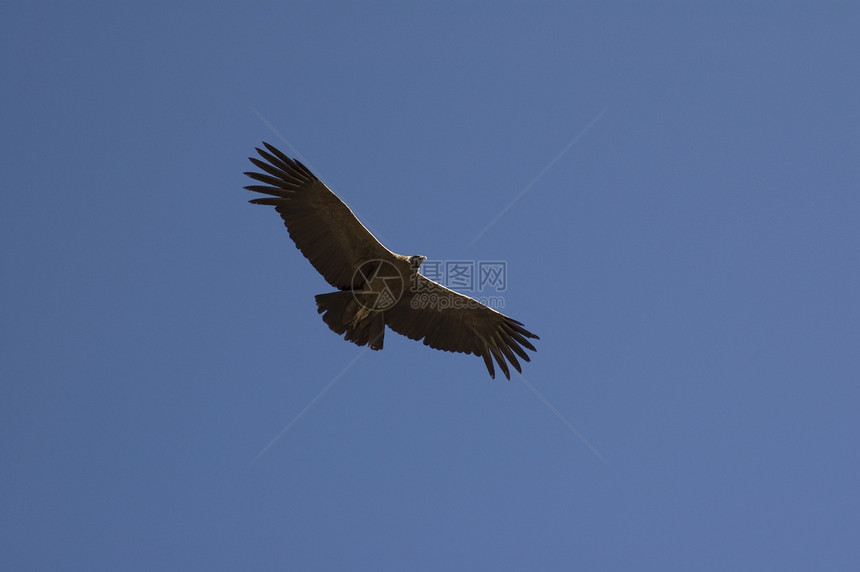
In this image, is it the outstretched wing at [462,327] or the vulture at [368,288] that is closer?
the vulture at [368,288]

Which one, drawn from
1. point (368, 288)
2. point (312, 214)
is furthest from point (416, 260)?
point (312, 214)

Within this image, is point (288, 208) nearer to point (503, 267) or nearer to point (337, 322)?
point (337, 322)

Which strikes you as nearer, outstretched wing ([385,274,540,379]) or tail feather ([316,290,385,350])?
tail feather ([316,290,385,350])

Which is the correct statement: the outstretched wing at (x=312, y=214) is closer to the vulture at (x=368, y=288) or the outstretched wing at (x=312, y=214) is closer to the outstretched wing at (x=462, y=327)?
the vulture at (x=368, y=288)

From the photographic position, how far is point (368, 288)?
1530 cm

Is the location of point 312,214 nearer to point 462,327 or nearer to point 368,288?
point 368,288

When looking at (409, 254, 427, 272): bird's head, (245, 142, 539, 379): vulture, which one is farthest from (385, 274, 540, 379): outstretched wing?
(409, 254, 427, 272): bird's head

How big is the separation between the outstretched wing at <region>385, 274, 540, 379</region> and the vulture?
0.06 feet

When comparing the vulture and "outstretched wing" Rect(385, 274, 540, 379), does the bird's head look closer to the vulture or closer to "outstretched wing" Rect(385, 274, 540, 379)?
the vulture

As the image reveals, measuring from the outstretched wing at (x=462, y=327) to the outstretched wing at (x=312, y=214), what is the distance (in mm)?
1380

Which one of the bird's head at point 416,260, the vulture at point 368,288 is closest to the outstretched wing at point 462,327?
the vulture at point 368,288

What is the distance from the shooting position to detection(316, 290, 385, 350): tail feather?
1509 centimetres

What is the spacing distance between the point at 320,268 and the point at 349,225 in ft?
3.10

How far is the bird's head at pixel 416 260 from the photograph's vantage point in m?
14.9
